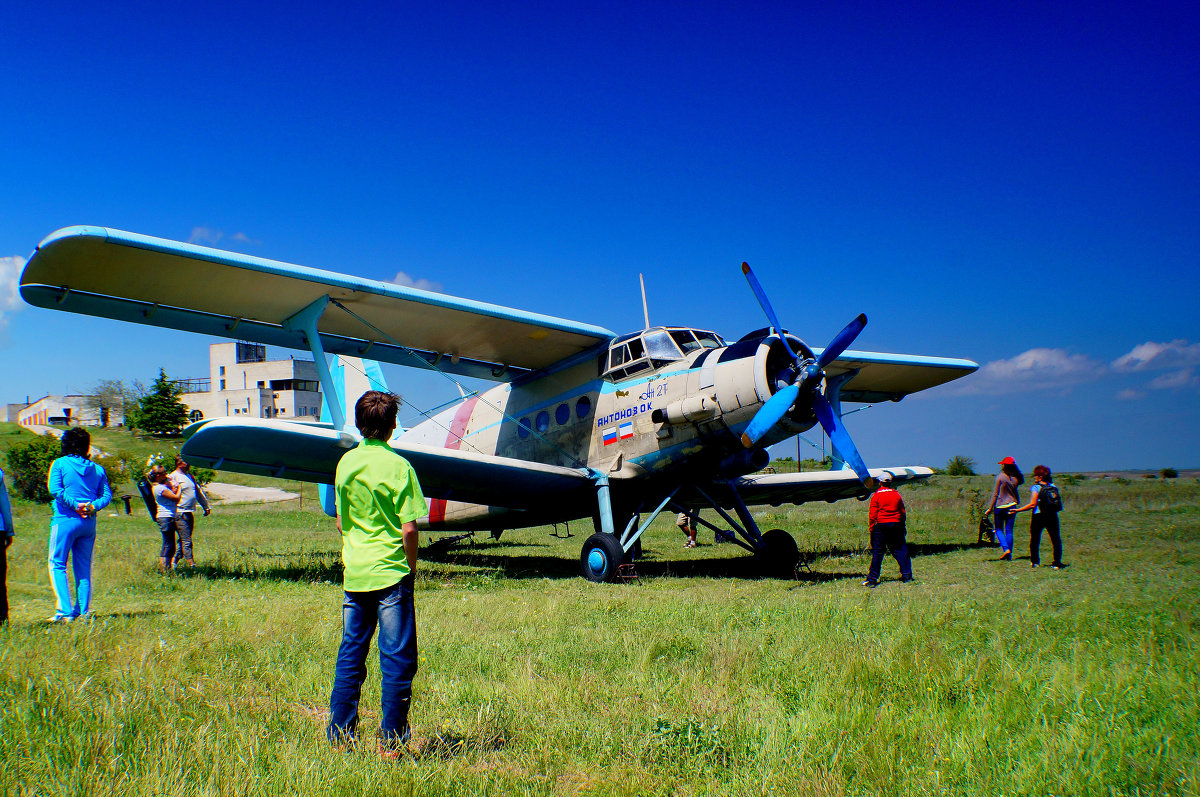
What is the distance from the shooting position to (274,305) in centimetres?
1079

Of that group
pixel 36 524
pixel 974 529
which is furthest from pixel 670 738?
pixel 36 524

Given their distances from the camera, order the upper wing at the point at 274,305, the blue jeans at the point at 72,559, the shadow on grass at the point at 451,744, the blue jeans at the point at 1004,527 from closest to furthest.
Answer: the shadow on grass at the point at 451,744 → the blue jeans at the point at 72,559 → the upper wing at the point at 274,305 → the blue jeans at the point at 1004,527

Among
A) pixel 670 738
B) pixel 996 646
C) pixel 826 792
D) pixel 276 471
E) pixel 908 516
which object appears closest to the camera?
pixel 826 792

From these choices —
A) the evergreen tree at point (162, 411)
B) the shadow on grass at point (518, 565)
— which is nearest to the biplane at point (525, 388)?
the shadow on grass at point (518, 565)

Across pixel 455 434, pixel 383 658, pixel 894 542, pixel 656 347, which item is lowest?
pixel 894 542

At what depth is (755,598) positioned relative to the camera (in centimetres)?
814

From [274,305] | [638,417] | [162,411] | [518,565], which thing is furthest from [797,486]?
[162,411]

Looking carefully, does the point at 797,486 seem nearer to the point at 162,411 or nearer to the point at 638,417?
the point at 638,417

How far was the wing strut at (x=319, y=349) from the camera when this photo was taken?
33.9 ft

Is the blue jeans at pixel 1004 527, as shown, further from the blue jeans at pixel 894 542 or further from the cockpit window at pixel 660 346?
the cockpit window at pixel 660 346

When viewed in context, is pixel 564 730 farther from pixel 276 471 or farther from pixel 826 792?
pixel 276 471

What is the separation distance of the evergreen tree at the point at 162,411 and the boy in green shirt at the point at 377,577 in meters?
74.2

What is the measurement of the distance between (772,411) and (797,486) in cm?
450

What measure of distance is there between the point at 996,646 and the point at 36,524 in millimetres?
25674
